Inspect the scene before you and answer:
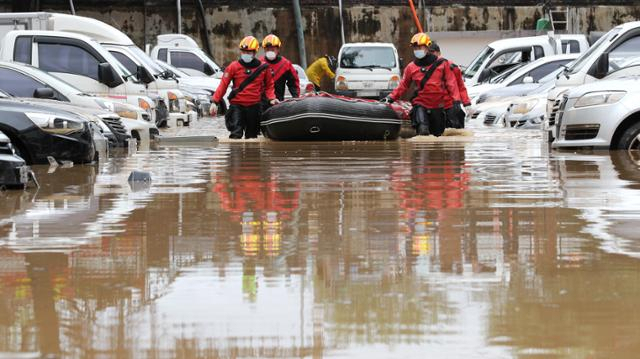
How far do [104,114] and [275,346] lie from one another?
13.4m

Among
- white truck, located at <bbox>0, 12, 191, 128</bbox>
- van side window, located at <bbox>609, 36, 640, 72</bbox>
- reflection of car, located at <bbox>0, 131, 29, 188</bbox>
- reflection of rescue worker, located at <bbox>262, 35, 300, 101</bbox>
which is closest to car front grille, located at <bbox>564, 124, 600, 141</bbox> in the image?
van side window, located at <bbox>609, 36, 640, 72</bbox>

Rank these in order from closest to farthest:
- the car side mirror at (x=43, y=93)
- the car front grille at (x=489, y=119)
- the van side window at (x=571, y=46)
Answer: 1. the car side mirror at (x=43, y=93)
2. the car front grille at (x=489, y=119)
3. the van side window at (x=571, y=46)

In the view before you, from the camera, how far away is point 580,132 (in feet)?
55.0

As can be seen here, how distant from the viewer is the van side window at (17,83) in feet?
60.9

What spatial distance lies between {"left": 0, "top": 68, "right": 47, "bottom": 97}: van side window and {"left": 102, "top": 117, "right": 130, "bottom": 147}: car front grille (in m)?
0.94

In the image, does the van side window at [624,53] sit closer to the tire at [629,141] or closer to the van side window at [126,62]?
the tire at [629,141]

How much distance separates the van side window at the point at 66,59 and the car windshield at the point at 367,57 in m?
19.0

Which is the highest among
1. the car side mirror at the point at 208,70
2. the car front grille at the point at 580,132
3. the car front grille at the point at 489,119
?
the car side mirror at the point at 208,70

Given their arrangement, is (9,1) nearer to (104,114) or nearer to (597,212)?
(104,114)

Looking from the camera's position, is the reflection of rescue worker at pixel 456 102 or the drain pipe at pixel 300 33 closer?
the reflection of rescue worker at pixel 456 102

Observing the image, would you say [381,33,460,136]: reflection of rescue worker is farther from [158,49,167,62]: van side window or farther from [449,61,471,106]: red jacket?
[158,49,167,62]: van side window

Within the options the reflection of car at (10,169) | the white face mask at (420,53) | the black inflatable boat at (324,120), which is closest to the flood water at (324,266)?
the reflection of car at (10,169)

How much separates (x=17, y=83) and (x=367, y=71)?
23654 mm

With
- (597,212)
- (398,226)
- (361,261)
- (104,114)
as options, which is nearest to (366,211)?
(398,226)
